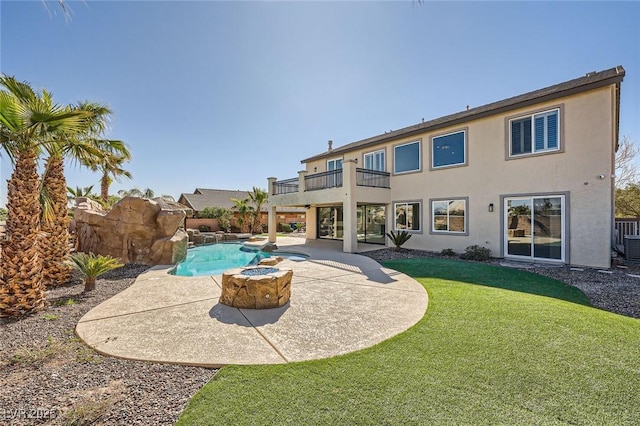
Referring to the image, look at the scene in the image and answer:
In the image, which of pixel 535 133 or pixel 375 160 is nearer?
pixel 535 133

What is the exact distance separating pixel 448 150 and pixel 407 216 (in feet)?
13.8

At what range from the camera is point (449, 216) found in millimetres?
14289

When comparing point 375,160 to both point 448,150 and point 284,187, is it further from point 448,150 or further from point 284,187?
point 284,187

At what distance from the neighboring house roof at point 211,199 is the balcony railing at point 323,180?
15.3 m

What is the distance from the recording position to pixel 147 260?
1145cm

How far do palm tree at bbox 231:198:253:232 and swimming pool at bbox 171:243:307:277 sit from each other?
835cm

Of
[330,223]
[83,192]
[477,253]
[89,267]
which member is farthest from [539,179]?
[83,192]

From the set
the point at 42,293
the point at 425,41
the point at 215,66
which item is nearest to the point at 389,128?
the point at 425,41

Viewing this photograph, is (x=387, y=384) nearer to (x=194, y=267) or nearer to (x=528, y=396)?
(x=528, y=396)

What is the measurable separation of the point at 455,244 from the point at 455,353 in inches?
440

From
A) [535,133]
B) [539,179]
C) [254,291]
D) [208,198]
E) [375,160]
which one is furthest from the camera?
[208,198]

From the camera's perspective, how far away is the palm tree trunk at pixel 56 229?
24.2 feet

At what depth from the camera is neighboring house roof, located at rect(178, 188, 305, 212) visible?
115ft

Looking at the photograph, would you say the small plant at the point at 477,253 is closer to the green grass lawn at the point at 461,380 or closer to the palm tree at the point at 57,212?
the green grass lawn at the point at 461,380
